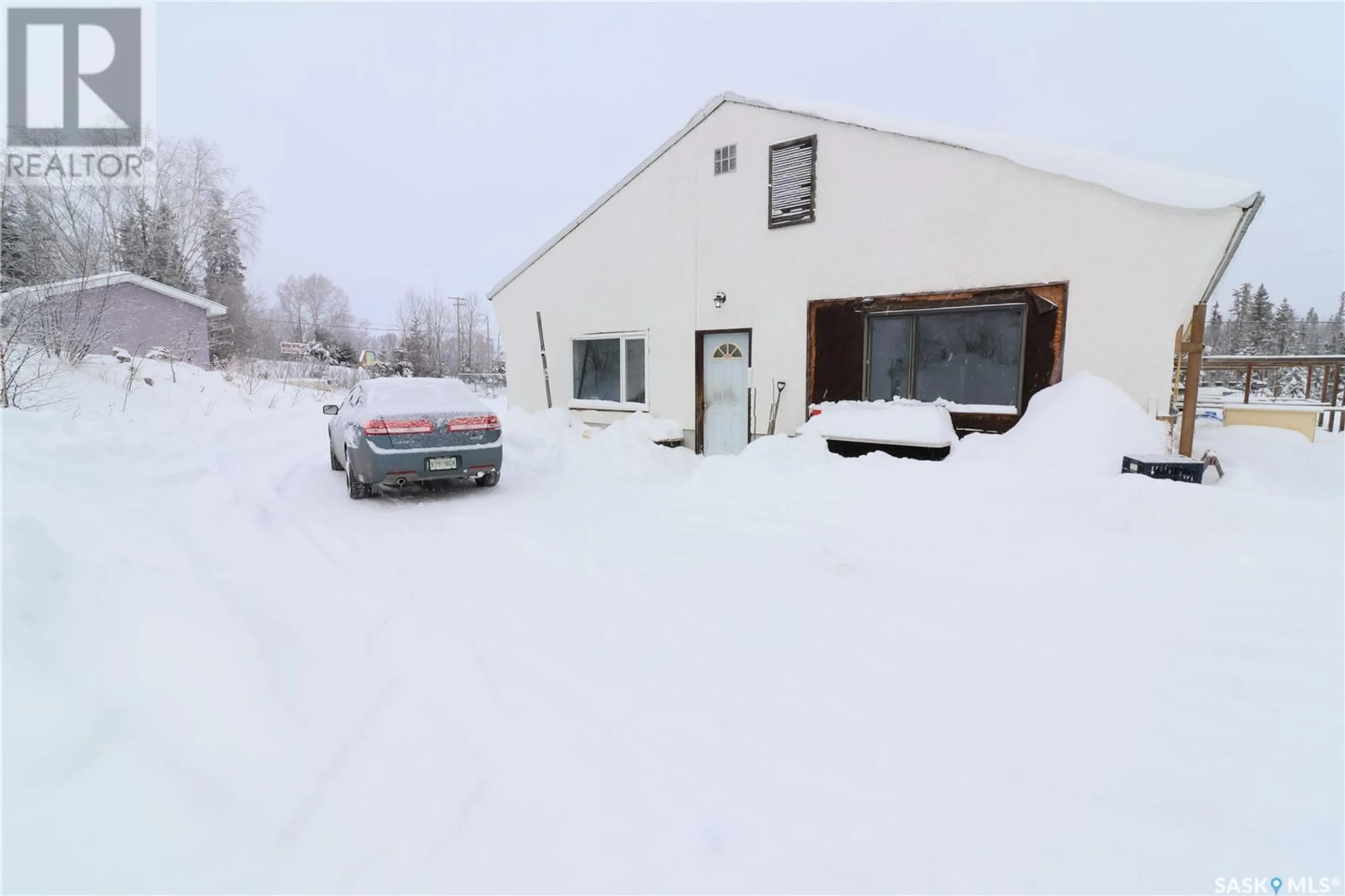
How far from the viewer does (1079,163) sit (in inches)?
299

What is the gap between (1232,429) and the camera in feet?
30.1

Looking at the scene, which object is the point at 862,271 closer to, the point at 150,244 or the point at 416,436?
the point at 416,436

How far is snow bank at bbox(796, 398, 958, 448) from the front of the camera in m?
7.36

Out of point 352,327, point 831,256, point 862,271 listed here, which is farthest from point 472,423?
point 352,327

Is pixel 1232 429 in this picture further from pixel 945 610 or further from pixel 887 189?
pixel 945 610

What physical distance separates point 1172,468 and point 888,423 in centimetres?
290

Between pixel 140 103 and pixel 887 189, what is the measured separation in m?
17.0

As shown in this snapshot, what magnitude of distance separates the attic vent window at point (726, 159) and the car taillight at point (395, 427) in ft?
21.4

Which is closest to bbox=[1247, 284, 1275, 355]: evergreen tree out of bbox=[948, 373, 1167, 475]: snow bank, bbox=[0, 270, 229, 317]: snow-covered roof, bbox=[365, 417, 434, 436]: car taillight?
bbox=[948, 373, 1167, 475]: snow bank

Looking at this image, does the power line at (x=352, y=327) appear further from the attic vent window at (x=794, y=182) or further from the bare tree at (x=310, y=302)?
the attic vent window at (x=794, y=182)

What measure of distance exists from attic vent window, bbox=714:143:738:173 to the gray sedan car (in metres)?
5.67

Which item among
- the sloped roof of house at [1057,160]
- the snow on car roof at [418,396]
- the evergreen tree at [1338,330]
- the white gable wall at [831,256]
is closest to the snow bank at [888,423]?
the white gable wall at [831,256]

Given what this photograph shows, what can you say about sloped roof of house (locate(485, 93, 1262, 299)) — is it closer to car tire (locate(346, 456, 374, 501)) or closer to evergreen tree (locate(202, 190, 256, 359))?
car tire (locate(346, 456, 374, 501))

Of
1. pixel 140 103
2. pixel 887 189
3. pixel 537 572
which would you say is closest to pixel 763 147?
pixel 887 189
